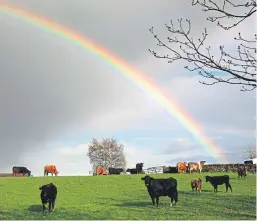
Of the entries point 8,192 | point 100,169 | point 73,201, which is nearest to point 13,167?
point 100,169

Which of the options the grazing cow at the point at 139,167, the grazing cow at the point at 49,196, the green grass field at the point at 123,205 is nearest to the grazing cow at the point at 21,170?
the grazing cow at the point at 139,167

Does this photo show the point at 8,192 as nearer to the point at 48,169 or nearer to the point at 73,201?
the point at 73,201

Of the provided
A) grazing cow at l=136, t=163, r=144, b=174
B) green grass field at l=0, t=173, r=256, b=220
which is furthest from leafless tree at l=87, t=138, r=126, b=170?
green grass field at l=0, t=173, r=256, b=220

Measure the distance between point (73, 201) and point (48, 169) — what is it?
33690 mm

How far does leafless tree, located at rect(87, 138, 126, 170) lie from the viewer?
3999 inches

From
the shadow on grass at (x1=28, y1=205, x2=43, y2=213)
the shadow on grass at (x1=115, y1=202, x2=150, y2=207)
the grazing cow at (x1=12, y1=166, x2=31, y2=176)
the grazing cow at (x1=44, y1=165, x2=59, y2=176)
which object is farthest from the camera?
the grazing cow at (x1=12, y1=166, x2=31, y2=176)

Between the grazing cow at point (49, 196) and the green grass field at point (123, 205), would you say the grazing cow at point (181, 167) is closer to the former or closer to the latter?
the green grass field at point (123, 205)

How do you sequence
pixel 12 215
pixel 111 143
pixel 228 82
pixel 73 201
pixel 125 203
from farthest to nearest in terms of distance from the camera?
1. pixel 111 143
2. pixel 73 201
3. pixel 125 203
4. pixel 12 215
5. pixel 228 82

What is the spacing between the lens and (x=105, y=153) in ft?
338

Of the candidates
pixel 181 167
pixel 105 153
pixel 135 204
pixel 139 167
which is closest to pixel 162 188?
pixel 135 204

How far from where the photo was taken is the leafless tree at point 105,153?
3999 inches

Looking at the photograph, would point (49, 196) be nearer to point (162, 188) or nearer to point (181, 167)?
point (162, 188)

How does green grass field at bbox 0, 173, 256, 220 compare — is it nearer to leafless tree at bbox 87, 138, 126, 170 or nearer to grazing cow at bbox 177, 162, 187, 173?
grazing cow at bbox 177, 162, 187, 173

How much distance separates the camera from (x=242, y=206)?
22453 millimetres
